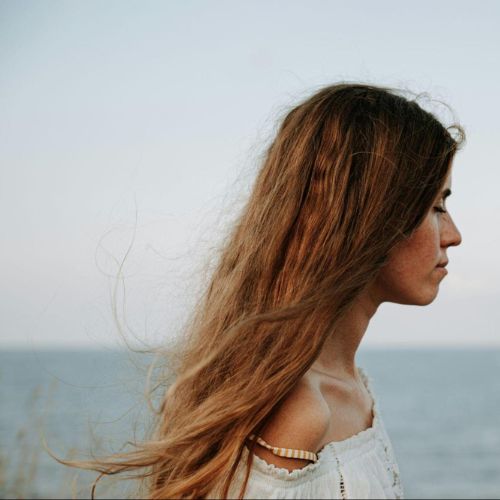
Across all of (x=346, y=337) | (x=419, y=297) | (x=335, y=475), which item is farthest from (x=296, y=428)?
(x=419, y=297)

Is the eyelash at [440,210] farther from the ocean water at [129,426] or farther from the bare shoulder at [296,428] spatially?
the ocean water at [129,426]

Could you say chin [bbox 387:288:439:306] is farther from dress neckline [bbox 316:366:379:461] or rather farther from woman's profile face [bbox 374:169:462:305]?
dress neckline [bbox 316:366:379:461]

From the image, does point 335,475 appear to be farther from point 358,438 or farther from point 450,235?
point 450,235

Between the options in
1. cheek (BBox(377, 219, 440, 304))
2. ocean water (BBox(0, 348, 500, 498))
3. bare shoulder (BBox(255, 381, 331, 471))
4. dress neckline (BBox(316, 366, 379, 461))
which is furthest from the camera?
ocean water (BBox(0, 348, 500, 498))

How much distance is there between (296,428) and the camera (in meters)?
2.03

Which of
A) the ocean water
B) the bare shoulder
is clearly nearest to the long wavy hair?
the bare shoulder

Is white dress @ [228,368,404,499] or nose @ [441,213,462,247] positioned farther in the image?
nose @ [441,213,462,247]

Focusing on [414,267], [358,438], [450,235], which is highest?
[450,235]

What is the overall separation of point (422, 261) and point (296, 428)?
2.50 ft

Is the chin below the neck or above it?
above

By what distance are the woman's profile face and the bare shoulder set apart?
1.87 feet

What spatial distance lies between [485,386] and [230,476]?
194 feet

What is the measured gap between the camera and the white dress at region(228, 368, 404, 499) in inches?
80.4

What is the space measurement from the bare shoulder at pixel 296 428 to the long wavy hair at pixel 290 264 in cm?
3
